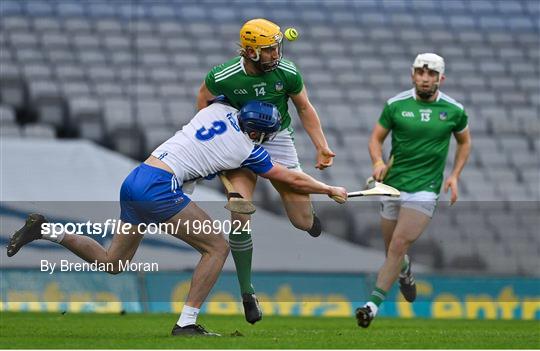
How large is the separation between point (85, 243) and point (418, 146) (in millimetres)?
3022

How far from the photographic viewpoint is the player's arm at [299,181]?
9.60 m

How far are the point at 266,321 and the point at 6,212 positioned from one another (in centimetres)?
259

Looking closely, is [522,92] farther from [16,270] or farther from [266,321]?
[16,270]

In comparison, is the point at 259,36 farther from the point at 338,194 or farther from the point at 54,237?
the point at 54,237

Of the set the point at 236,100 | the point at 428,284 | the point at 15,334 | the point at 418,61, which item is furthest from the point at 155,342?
the point at 428,284

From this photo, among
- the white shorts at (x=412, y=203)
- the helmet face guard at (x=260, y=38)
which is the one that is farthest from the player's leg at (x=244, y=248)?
the white shorts at (x=412, y=203)

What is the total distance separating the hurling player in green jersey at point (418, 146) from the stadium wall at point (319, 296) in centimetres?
220

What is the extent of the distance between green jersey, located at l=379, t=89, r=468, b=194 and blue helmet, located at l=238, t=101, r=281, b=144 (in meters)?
1.87

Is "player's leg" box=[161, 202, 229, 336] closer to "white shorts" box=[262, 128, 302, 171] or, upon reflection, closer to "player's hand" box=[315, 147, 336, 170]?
"white shorts" box=[262, 128, 302, 171]

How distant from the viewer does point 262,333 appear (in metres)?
10.0

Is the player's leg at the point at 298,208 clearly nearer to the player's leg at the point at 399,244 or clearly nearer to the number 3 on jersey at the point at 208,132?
the player's leg at the point at 399,244

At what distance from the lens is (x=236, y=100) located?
991 cm

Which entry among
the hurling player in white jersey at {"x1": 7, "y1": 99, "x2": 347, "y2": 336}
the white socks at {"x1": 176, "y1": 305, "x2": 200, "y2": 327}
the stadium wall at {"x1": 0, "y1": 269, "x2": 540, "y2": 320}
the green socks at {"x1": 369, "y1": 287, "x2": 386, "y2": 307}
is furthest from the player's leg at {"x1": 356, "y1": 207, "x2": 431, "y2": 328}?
the stadium wall at {"x1": 0, "y1": 269, "x2": 540, "y2": 320}

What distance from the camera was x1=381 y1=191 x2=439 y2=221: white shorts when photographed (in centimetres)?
1102
